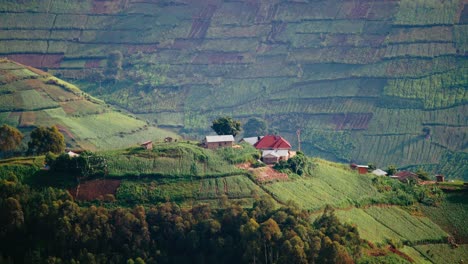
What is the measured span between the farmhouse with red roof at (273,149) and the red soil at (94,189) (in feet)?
60.6

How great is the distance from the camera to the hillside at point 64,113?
13900 centimetres

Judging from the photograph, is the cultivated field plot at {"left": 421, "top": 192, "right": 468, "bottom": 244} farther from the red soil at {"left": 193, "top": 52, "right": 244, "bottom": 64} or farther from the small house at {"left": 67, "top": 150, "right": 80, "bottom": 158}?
the red soil at {"left": 193, "top": 52, "right": 244, "bottom": 64}

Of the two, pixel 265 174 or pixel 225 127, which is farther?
pixel 225 127

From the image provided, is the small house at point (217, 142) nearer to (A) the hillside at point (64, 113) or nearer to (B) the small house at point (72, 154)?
(B) the small house at point (72, 154)

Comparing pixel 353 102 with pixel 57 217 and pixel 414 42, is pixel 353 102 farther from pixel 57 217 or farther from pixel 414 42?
pixel 57 217

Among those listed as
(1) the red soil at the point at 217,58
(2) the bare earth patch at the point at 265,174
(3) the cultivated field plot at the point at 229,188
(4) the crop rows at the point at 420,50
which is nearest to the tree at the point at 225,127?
(2) the bare earth patch at the point at 265,174

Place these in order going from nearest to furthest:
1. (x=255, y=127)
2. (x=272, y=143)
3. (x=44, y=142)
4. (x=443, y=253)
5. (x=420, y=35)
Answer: (x=443, y=253) → (x=44, y=142) → (x=272, y=143) → (x=255, y=127) → (x=420, y=35)

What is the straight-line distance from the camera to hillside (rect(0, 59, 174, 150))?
13900 centimetres

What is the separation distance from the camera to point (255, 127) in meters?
155

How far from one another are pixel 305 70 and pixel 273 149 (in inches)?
2806

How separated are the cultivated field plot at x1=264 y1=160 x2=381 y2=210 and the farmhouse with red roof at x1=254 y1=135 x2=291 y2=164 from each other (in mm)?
4002

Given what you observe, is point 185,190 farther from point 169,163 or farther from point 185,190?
point 169,163

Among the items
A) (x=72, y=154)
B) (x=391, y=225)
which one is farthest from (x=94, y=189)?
(x=391, y=225)

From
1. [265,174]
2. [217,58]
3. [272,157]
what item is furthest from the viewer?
[217,58]
